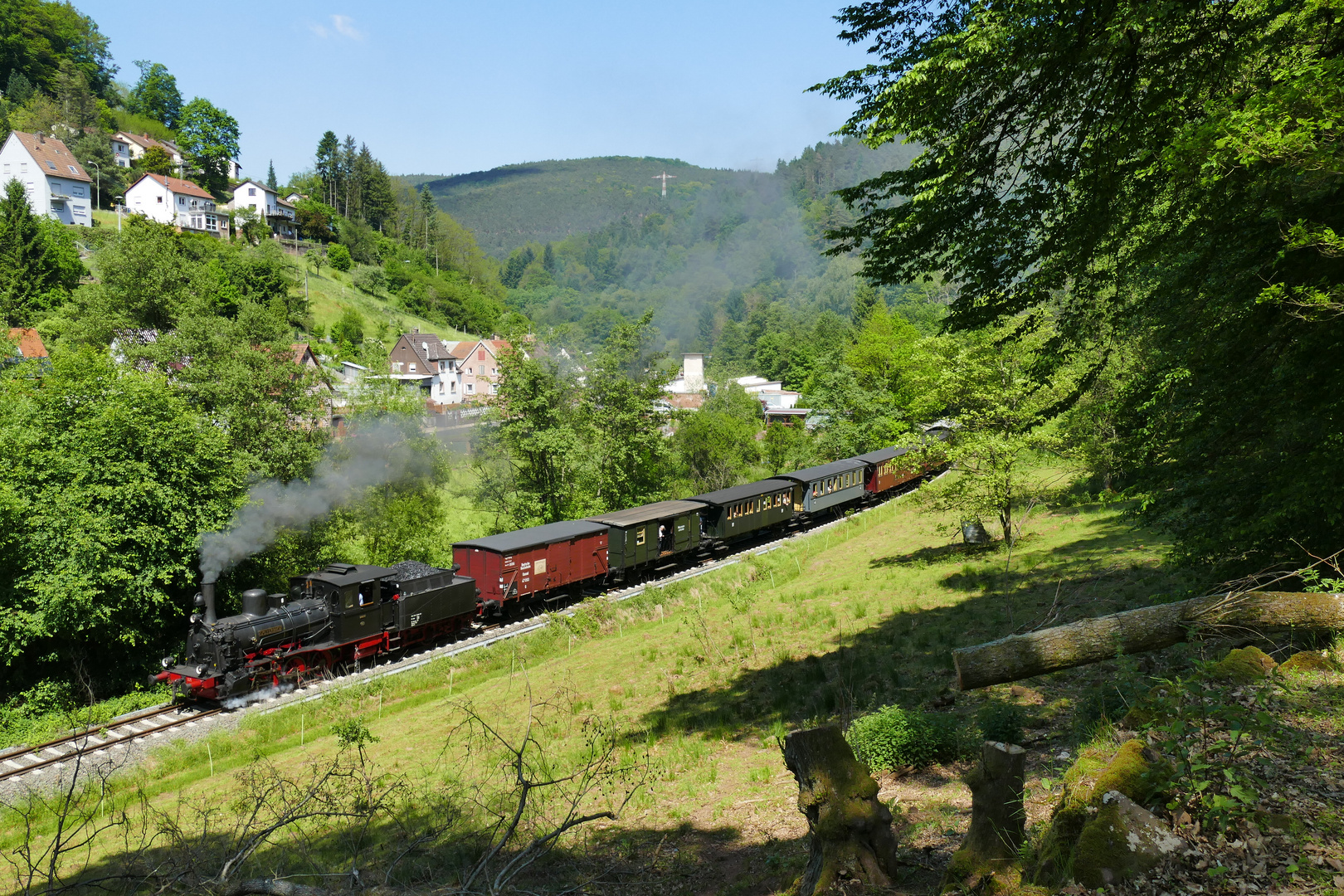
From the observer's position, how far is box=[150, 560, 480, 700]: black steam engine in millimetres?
17922

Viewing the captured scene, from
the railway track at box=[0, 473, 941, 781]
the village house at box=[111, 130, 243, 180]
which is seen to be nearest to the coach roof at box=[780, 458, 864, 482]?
the railway track at box=[0, 473, 941, 781]

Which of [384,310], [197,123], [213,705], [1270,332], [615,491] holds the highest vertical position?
[197,123]

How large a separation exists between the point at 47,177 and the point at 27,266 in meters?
26.1

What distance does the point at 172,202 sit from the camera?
8469 cm

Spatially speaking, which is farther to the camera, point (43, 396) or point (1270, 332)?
point (43, 396)

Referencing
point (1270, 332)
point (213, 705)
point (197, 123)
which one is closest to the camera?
point (1270, 332)

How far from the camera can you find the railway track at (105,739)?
619 inches

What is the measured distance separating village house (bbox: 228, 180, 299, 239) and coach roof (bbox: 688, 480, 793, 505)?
85985 mm

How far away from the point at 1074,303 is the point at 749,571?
724 inches

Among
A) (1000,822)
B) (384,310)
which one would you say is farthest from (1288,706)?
(384,310)

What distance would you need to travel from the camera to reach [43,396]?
22.4 metres

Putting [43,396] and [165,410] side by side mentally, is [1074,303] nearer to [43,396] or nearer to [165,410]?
[165,410]

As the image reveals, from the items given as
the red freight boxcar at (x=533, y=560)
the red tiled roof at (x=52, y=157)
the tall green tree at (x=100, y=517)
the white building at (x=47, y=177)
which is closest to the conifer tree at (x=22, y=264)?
the white building at (x=47, y=177)

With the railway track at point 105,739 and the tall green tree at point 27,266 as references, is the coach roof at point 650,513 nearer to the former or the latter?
the railway track at point 105,739
